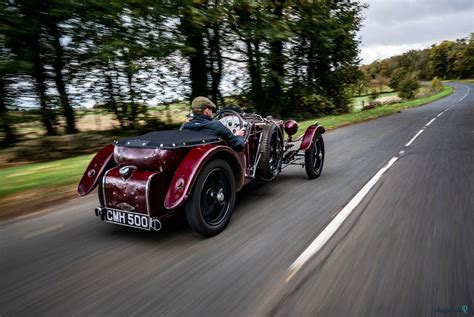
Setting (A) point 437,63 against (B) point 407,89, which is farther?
(A) point 437,63

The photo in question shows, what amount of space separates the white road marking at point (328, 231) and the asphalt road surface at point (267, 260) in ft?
0.05

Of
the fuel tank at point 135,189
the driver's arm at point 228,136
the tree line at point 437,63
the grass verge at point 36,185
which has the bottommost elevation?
the grass verge at point 36,185

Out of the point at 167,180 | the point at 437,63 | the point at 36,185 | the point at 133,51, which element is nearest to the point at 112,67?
the point at 133,51

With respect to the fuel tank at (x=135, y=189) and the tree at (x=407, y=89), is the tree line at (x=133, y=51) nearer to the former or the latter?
the fuel tank at (x=135, y=189)

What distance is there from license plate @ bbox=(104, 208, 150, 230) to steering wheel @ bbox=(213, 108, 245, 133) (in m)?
2.15

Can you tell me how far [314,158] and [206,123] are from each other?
301 centimetres

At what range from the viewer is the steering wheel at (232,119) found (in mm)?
4838

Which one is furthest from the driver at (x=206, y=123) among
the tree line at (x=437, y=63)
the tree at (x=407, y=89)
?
the tree line at (x=437, y=63)

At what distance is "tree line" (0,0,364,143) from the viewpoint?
8.03m

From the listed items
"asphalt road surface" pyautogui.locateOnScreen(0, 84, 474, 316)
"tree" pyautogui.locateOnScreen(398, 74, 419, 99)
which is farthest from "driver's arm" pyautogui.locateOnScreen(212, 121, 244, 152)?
"tree" pyautogui.locateOnScreen(398, 74, 419, 99)

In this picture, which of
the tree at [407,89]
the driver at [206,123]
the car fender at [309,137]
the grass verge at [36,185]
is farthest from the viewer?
the tree at [407,89]

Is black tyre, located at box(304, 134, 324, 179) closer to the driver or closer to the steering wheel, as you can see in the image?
the steering wheel

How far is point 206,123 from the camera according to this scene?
379 cm

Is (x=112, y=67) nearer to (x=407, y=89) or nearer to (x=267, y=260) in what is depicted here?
A: (x=267, y=260)
